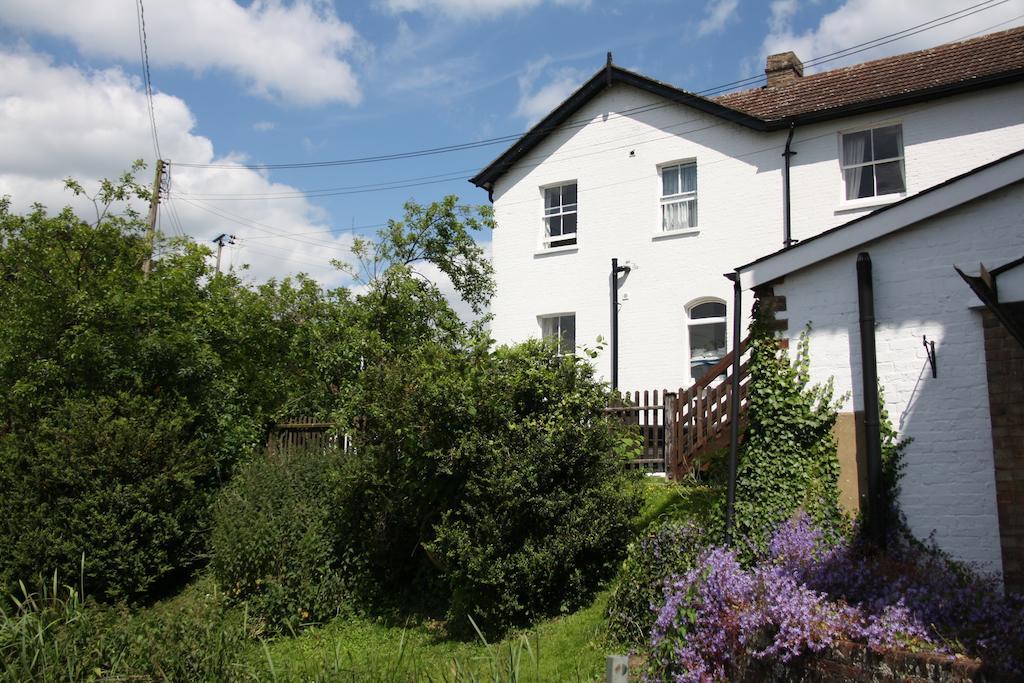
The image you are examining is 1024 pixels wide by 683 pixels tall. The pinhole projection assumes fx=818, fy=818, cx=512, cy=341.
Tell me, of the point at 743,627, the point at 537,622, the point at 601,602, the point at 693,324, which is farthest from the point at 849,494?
the point at 693,324

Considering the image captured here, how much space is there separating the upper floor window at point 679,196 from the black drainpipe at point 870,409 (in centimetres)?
923

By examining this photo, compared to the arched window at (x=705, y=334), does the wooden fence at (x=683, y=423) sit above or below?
below

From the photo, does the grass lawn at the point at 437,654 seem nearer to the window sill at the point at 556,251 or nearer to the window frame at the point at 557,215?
the window sill at the point at 556,251

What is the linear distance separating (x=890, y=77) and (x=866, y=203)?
2.78m

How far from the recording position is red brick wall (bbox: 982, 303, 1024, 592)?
7035 mm

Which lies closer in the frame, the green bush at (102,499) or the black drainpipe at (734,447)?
the black drainpipe at (734,447)

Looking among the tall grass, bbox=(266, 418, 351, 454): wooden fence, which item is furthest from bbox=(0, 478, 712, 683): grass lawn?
bbox=(266, 418, 351, 454): wooden fence

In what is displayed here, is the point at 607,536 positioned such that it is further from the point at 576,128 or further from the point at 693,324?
the point at 576,128

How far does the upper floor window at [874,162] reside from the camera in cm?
1492

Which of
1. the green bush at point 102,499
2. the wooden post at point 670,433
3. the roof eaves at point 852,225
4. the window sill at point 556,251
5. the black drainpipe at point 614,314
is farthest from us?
the window sill at point 556,251

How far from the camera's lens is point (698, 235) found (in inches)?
656

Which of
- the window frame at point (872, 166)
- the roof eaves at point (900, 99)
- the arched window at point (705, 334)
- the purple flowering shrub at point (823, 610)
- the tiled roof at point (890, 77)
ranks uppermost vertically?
the tiled roof at point (890, 77)

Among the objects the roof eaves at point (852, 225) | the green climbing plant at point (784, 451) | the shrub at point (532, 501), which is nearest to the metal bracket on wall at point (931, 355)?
the green climbing plant at point (784, 451)

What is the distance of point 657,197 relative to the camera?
17.5 meters
